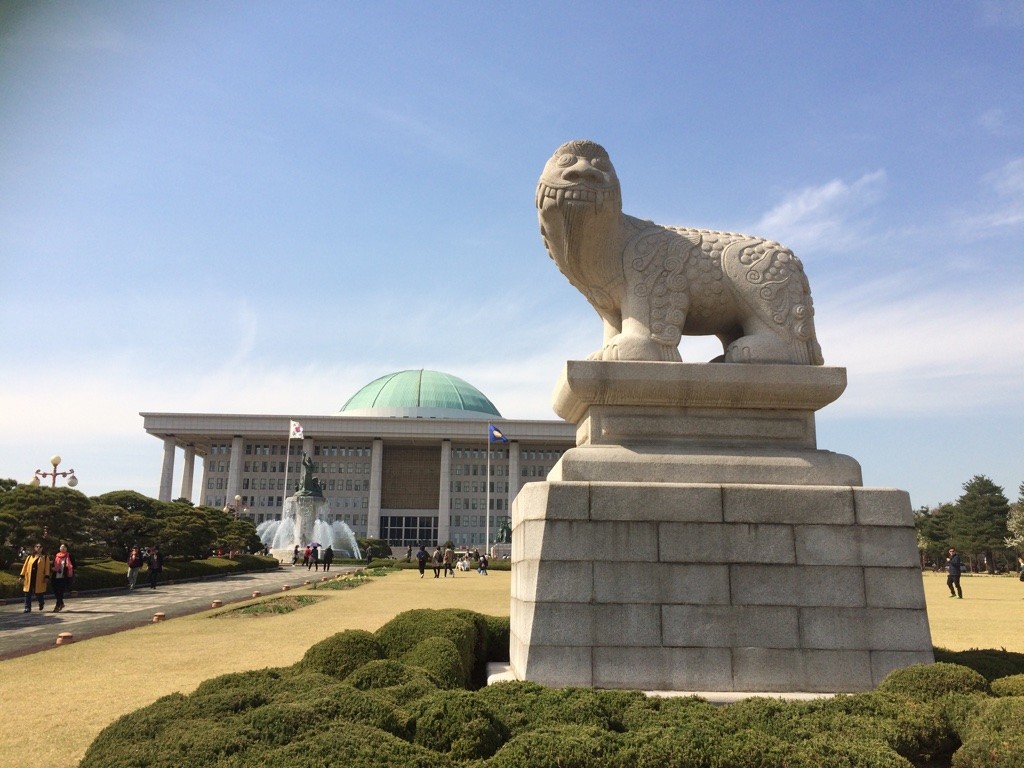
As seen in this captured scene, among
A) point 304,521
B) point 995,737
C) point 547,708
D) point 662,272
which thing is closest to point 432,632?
point 547,708

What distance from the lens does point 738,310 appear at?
7074 millimetres

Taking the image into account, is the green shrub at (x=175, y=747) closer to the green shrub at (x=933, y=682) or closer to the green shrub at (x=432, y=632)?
the green shrub at (x=432, y=632)

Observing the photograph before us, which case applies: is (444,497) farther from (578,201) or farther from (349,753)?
(349,753)

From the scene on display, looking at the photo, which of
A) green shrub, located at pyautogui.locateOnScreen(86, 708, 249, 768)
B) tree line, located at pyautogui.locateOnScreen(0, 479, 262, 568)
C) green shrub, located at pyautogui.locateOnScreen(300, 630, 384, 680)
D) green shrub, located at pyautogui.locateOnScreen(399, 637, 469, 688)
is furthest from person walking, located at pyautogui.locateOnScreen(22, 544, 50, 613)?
green shrub, located at pyautogui.locateOnScreen(86, 708, 249, 768)

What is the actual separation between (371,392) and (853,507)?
101 meters

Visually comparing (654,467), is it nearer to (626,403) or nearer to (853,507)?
(626,403)

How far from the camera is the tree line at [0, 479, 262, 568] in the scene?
2491cm

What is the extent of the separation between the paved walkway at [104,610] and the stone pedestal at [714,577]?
33.7ft

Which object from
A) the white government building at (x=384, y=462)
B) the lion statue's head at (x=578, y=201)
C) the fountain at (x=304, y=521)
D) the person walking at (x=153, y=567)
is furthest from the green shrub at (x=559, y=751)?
the white government building at (x=384, y=462)

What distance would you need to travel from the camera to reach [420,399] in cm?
9969

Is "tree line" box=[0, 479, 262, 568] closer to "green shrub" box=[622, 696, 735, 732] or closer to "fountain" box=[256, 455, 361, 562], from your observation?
"fountain" box=[256, 455, 361, 562]

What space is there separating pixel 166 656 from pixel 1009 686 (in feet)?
35.6

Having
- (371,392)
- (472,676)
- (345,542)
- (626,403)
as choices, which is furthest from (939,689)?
(371,392)

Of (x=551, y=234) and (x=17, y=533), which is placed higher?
(x=551, y=234)
